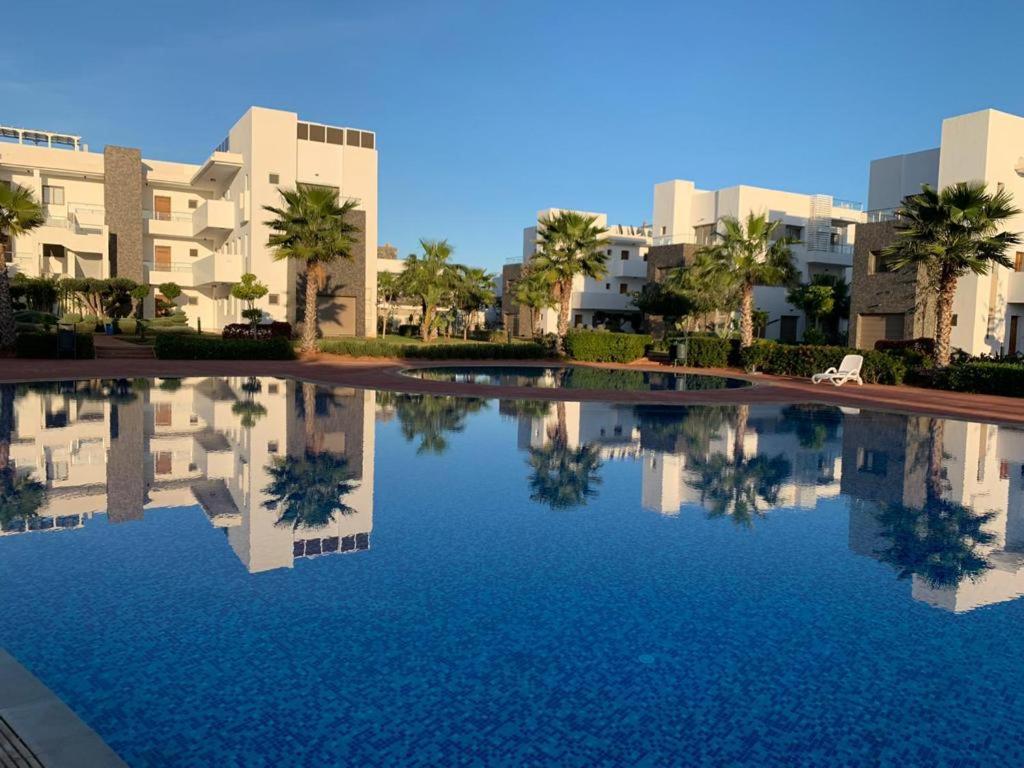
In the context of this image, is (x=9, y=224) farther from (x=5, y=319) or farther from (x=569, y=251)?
(x=569, y=251)

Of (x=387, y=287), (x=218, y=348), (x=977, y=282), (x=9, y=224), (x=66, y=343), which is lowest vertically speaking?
(x=218, y=348)


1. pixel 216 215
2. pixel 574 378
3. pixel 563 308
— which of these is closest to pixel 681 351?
pixel 563 308

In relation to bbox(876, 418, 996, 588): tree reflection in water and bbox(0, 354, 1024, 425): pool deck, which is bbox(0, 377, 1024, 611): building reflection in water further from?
bbox(0, 354, 1024, 425): pool deck

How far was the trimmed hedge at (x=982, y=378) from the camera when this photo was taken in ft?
71.3

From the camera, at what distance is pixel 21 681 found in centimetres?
392

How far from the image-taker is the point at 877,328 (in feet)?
111

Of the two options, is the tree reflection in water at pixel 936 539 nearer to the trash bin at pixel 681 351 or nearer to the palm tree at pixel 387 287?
the trash bin at pixel 681 351

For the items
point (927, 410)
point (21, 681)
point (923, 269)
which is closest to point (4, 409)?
point (21, 681)

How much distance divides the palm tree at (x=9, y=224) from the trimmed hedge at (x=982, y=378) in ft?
99.8

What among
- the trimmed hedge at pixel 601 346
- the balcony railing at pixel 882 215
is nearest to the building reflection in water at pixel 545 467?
the trimmed hedge at pixel 601 346

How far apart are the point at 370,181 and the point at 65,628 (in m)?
39.1

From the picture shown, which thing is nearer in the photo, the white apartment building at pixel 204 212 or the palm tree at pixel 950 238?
the palm tree at pixel 950 238

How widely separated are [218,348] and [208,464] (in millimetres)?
20223

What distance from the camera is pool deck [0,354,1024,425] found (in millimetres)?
19156
